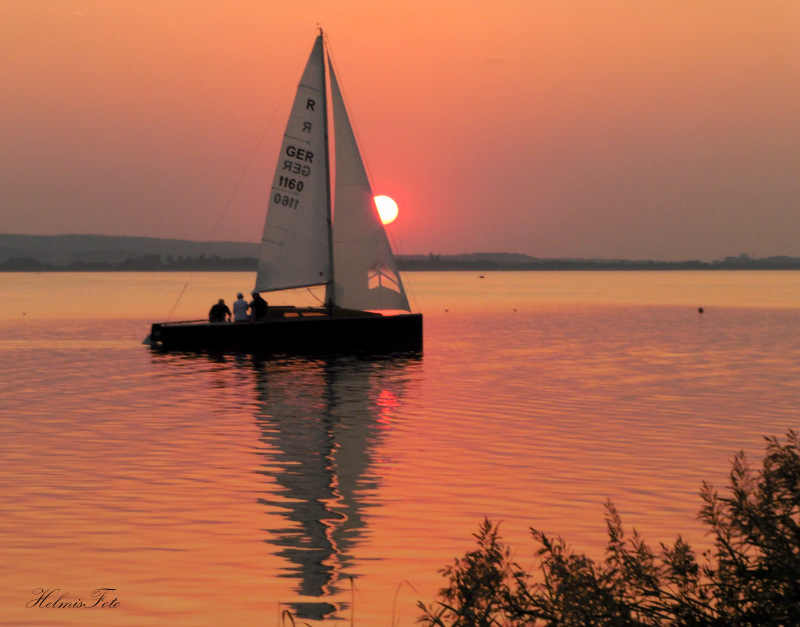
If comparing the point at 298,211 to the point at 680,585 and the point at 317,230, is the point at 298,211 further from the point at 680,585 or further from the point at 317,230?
the point at 680,585

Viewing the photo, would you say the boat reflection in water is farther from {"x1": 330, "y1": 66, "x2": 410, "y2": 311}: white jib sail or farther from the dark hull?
{"x1": 330, "y1": 66, "x2": 410, "y2": 311}: white jib sail

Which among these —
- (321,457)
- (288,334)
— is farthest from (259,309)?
(321,457)

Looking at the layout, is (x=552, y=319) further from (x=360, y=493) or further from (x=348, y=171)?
(x=360, y=493)

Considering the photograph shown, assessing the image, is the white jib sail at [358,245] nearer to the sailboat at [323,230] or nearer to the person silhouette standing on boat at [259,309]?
the sailboat at [323,230]

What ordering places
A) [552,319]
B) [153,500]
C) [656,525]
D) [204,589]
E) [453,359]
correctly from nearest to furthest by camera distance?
[204,589]
[656,525]
[153,500]
[453,359]
[552,319]

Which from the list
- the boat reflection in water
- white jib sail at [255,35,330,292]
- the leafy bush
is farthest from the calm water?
white jib sail at [255,35,330,292]

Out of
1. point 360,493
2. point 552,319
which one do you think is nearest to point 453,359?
point 360,493

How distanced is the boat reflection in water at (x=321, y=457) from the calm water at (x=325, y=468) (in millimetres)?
57

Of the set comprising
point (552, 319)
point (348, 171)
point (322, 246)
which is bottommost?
point (552, 319)

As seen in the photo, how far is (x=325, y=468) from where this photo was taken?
19078 millimetres

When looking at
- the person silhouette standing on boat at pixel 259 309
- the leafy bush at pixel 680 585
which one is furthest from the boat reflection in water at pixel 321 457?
the leafy bush at pixel 680 585

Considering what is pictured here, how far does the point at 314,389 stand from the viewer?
1271 inches

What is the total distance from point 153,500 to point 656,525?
23.9ft

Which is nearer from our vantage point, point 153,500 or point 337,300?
point 153,500
